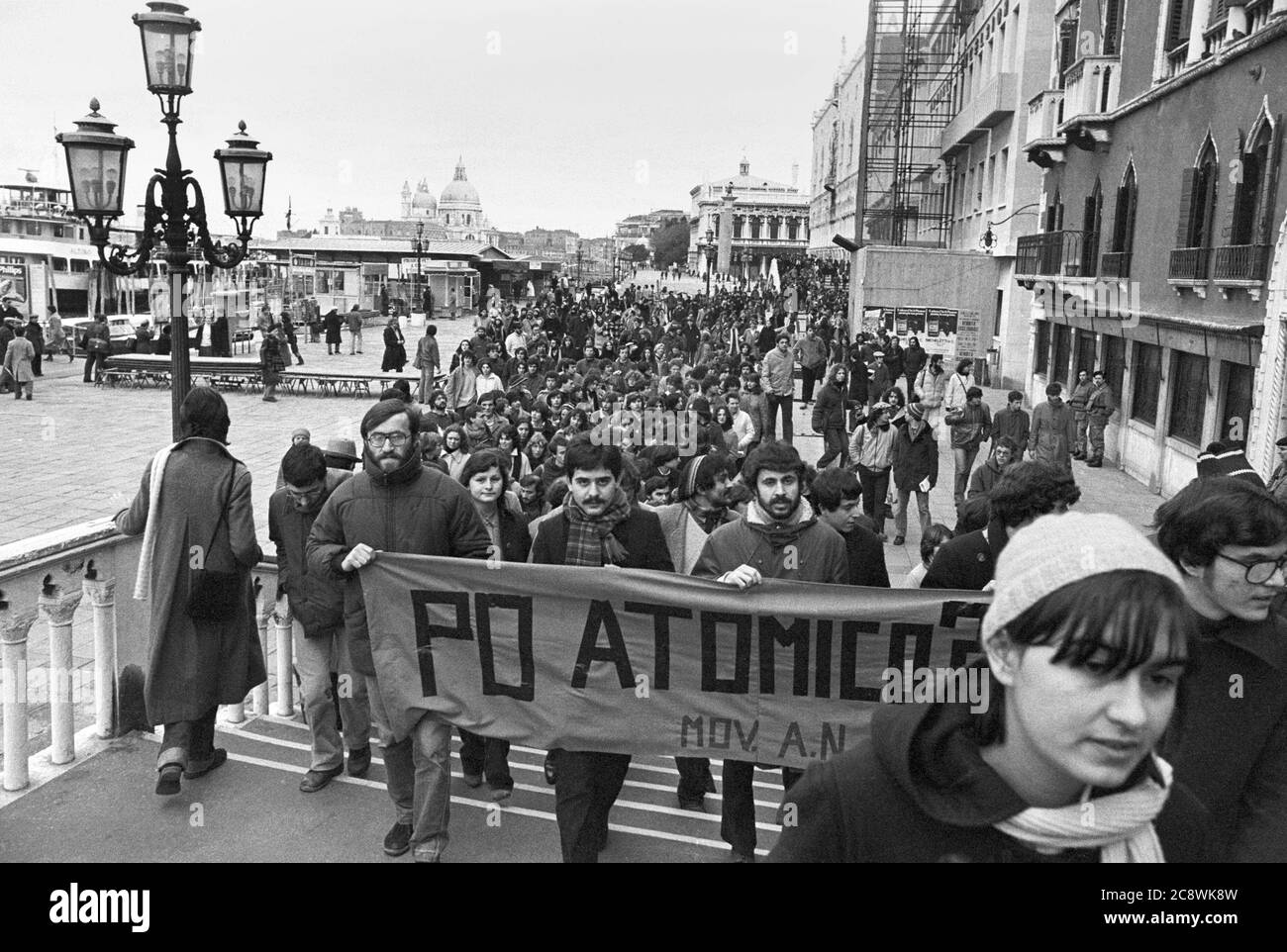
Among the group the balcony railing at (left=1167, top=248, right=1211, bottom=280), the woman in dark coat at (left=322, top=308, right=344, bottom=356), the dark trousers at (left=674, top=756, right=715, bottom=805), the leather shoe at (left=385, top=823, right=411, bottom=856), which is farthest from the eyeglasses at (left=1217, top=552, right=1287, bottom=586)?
the woman in dark coat at (left=322, top=308, right=344, bottom=356)

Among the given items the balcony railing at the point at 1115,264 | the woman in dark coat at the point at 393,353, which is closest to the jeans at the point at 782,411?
the balcony railing at the point at 1115,264

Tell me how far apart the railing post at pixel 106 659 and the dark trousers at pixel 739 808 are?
9.24ft

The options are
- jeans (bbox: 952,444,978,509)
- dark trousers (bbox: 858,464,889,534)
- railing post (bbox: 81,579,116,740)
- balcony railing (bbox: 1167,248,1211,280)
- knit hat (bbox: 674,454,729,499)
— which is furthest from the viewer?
balcony railing (bbox: 1167,248,1211,280)

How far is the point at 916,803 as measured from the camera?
151cm

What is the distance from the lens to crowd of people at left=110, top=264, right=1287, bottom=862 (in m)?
1.47

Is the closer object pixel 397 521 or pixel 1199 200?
pixel 397 521

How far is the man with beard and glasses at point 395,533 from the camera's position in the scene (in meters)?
4.39

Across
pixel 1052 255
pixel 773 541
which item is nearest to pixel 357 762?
pixel 773 541

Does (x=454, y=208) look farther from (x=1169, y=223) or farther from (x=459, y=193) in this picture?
(x=1169, y=223)

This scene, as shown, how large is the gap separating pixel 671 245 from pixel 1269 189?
156m

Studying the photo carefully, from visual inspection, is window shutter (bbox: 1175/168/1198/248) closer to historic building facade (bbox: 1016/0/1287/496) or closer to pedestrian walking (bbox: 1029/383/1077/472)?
historic building facade (bbox: 1016/0/1287/496)

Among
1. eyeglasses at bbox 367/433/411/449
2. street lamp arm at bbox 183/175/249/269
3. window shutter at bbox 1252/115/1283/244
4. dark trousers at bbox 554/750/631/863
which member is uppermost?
window shutter at bbox 1252/115/1283/244

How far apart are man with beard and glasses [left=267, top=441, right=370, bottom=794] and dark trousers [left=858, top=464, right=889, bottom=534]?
6.72m
